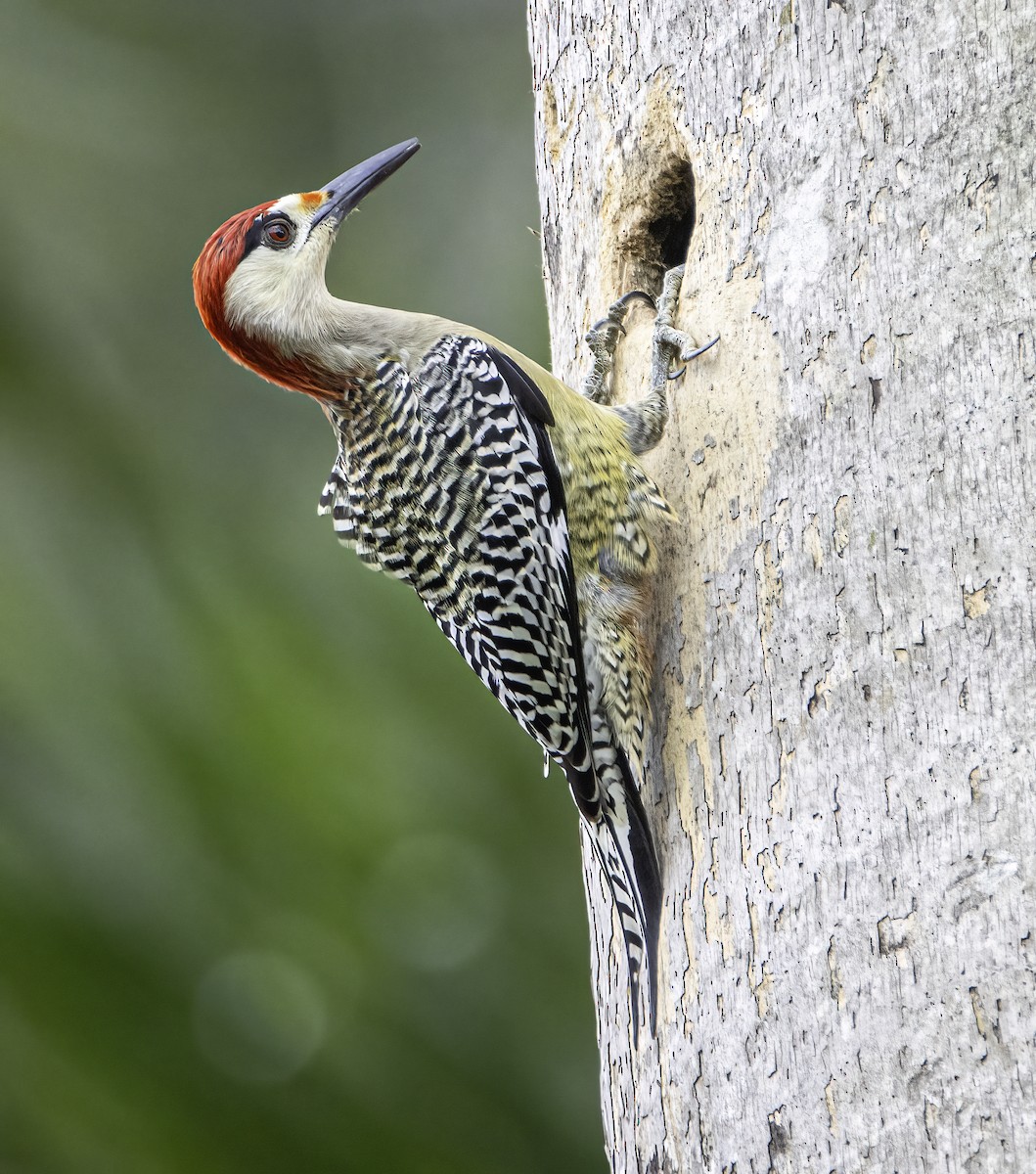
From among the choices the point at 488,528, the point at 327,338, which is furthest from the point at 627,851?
the point at 327,338

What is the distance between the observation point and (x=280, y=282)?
291 centimetres

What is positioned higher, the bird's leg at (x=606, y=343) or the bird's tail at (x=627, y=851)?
the bird's leg at (x=606, y=343)

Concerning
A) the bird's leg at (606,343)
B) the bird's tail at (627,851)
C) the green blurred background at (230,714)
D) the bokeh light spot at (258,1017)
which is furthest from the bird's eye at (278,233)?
the bokeh light spot at (258,1017)

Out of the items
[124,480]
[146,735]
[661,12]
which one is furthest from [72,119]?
[661,12]

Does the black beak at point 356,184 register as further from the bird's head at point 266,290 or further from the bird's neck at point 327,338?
the bird's neck at point 327,338

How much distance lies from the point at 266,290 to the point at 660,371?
948mm

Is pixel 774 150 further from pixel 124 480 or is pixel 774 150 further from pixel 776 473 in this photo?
pixel 124 480

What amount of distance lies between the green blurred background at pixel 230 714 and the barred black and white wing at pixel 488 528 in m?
2.93

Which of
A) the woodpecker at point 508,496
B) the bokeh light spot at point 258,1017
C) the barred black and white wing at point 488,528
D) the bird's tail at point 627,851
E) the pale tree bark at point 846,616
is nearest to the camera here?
the pale tree bark at point 846,616

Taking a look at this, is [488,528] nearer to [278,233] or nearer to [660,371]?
[660,371]

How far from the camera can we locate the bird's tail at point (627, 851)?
2154 mm

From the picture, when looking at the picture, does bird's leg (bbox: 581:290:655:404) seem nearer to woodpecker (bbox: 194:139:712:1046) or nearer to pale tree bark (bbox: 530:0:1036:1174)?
woodpecker (bbox: 194:139:712:1046)

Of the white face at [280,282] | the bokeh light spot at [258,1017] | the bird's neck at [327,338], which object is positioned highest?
the white face at [280,282]

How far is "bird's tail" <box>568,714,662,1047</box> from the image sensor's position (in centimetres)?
215
